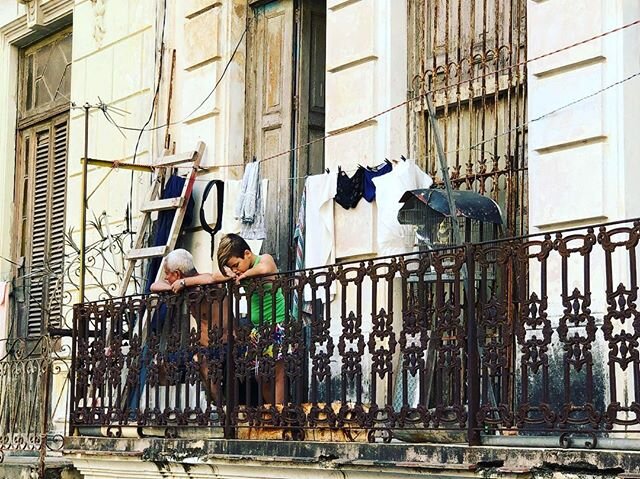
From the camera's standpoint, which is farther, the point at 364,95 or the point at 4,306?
the point at 4,306

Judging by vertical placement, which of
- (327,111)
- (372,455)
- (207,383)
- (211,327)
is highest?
(327,111)

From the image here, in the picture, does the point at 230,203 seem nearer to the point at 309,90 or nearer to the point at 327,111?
the point at 309,90

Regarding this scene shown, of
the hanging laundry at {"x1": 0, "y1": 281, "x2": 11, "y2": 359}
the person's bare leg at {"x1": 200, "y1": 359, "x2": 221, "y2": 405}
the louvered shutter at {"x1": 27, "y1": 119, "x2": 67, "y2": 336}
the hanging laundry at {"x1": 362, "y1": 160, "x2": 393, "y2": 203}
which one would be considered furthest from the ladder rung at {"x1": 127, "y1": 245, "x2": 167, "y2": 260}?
the hanging laundry at {"x1": 0, "y1": 281, "x2": 11, "y2": 359}

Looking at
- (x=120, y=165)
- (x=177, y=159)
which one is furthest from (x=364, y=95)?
(x=120, y=165)

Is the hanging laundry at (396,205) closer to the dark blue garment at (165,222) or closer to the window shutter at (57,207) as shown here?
the dark blue garment at (165,222)

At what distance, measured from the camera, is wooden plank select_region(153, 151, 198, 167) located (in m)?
11.9

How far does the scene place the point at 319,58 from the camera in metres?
11.8

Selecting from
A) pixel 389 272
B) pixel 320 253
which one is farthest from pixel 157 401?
pixel 389 272

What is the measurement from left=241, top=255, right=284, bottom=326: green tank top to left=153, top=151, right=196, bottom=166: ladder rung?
2399 millimetres

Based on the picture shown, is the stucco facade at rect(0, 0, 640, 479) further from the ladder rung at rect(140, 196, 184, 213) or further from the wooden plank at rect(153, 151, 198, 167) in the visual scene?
the ladder rung at rect(140, 196, 184, 213)

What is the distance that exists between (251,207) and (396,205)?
195 centimetres

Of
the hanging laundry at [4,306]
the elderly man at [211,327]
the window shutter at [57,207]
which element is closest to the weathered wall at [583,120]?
the elderly man at [211,327]

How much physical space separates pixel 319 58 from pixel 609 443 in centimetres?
555

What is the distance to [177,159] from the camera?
11930 millimetres
